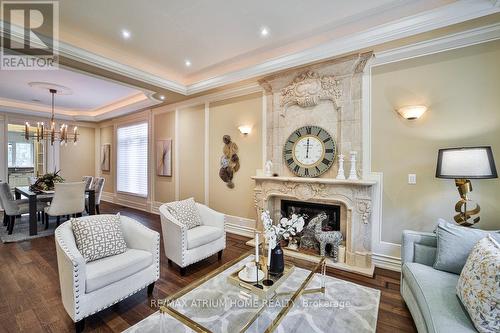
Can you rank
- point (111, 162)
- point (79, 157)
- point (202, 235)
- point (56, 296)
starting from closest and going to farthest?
point (56, 296)
point (202, 235)
point (111, 162)
point (79, 157)

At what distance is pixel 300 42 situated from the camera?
3.36 m

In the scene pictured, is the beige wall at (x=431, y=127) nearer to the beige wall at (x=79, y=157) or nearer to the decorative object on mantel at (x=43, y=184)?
the decorative object on mantel at (x=43, y=184)

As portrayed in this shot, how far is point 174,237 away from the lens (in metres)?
2.86

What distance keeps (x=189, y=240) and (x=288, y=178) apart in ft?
5.59

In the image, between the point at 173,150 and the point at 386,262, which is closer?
the point at 386,262

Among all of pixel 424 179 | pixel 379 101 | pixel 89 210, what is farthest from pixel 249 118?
pixel 89 210

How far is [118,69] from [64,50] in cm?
71

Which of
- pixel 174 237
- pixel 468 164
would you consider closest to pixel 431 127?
pixel 468 164

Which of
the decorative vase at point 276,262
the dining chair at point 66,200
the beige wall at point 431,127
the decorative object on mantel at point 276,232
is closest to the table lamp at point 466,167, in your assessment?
the beige wall at point 431,127

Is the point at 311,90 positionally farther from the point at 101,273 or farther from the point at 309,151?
the point at 101,273

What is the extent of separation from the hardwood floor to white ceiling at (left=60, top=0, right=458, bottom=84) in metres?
3.13

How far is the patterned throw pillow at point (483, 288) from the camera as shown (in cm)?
128

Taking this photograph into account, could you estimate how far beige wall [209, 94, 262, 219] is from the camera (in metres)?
4.25

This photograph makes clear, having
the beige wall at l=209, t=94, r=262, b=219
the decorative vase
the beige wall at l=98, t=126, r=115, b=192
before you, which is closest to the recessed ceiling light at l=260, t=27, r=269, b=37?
the beige wall at l=209, t=94, r=262, b=219
